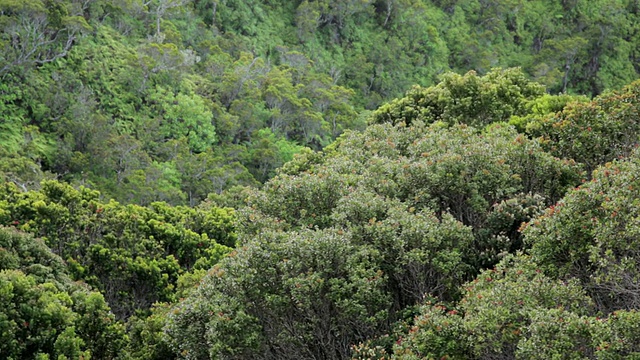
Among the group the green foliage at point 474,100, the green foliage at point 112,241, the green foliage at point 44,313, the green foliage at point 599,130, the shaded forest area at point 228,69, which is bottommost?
the shaded forest area at point 228,69

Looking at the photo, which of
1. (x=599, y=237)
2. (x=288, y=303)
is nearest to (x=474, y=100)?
(x=288, y=303)

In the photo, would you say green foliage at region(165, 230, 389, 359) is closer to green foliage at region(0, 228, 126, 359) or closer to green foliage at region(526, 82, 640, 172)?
green foliage at region(0, 228, 126, 359)

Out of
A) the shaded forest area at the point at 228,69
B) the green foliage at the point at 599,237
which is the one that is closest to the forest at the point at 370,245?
the green foliage at the point at 599,237

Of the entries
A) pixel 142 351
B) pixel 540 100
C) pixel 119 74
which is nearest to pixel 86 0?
pixel 119 74

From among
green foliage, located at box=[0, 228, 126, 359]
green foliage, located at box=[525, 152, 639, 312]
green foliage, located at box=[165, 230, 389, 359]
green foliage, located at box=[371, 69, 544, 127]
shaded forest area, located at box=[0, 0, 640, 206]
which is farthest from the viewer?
shaded forest area, located at box=[0, 0, 640, 206]

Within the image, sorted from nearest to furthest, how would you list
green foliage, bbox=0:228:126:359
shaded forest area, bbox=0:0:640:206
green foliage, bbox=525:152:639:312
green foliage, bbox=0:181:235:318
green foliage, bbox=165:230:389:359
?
green foliage, bbox=525:152:639:312, green foliage, bbox=165:230:389:359, green foliage, bbox=0:228:126:359, green foliage, bbox=0:181:235:318, shaded forest area, bbox=0:0:640:206

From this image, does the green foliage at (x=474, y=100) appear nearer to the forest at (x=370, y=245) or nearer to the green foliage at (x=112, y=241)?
the forest at (x=370, y=245)

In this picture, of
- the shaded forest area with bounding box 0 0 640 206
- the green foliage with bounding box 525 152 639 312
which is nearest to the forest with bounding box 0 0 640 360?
the green foliage with bounding box 525 152 639 312

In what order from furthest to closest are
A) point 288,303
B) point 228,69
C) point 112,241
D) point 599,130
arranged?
point 228,69
point 112,241
point 599,130
point 288,303

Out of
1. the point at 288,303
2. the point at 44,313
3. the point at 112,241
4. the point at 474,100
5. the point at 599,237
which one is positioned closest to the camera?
the point at 599,237

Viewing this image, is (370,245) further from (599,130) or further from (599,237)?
(599,130)

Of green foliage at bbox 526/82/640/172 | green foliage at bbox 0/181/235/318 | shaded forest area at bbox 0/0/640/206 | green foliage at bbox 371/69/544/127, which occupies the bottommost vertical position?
shaded forest area at bbox 0/0/640/206

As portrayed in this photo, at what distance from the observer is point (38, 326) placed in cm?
1380

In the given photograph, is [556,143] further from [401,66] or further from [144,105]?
[401,66]
